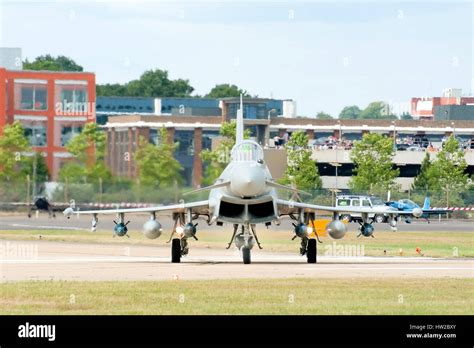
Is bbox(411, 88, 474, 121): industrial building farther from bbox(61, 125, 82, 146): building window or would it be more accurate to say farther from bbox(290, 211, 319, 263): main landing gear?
A: bbox(290, 211, 319, 263): main landing gear

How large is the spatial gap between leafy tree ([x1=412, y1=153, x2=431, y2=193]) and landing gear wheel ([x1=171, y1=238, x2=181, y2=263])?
51.9 meters

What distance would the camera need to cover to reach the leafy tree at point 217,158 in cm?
5967

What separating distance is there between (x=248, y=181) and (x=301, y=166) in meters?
53.0

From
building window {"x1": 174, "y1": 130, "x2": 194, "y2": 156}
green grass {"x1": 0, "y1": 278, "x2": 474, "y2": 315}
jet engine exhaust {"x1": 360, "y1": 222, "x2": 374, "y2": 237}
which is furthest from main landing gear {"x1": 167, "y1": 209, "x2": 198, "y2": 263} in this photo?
building window {"x1": 174, "y1": 130, "x2": 194, "y2": 156}

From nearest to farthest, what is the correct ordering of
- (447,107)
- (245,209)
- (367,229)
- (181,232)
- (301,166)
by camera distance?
(245,209), (181,232), (367,229), (301,166), (447,107)

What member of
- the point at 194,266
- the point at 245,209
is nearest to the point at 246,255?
the point at 245,209

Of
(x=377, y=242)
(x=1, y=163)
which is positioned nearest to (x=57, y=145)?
(x=1, y=163)

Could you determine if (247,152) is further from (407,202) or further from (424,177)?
(424,177)

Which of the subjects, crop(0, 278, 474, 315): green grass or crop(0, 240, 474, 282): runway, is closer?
crop(0, 278, 474, 315): green grass

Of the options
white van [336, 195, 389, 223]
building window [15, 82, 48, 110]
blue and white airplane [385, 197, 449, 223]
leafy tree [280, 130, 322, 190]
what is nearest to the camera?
white van [336, 195, 389, 223]

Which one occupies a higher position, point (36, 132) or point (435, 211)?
point (36, 132)

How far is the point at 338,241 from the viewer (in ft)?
181

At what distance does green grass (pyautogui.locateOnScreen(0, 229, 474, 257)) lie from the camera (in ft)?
161
